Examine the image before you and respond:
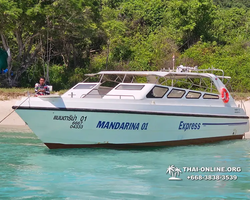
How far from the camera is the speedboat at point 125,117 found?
11.5 meters

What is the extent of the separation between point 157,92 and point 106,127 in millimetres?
1853

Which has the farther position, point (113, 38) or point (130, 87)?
point (113, 38)

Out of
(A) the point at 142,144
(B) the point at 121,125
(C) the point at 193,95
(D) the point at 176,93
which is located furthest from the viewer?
(C) the point at 193,95

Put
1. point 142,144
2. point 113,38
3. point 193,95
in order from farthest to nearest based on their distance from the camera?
point 113,38, point 193,95, point 142,144

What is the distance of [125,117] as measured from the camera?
11766 mm

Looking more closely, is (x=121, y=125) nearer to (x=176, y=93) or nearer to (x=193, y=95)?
(x=176, y=93)

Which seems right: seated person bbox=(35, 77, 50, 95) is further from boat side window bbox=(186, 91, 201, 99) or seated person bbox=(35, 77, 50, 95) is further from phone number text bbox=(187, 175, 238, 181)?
phone number text bbox=(187, 175, 238, 181)

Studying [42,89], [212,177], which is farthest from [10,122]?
[212,177]

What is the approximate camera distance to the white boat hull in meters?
11.5

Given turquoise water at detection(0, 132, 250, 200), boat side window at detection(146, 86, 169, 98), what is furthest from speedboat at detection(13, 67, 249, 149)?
turquoise water at detection(0, 132, 250, 200)

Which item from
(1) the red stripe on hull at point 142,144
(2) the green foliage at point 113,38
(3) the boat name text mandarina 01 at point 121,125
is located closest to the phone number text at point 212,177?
(3) the boat name text mandarina 01 at point 121,125

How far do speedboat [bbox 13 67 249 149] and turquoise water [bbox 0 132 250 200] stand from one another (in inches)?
12.2

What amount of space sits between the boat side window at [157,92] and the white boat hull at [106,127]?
55 cm

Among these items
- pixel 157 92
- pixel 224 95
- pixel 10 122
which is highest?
pixel 157 92
